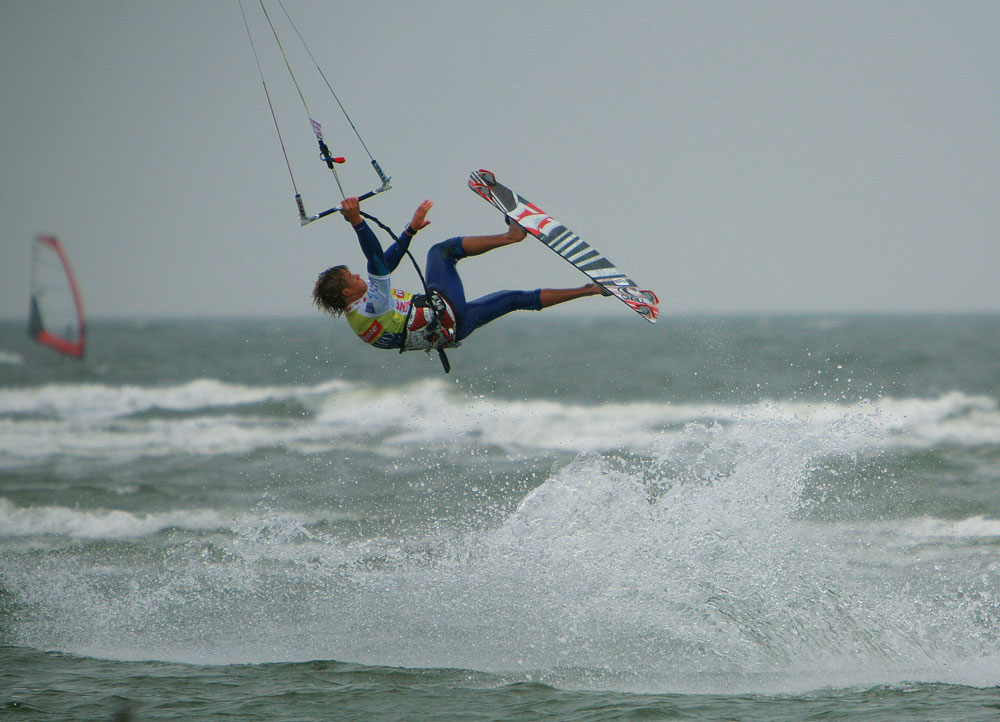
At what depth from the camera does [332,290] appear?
637 centimetres

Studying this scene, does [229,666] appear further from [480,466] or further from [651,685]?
[480,466]

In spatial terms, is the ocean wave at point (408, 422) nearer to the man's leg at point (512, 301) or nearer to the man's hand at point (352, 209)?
the man's leg at point (512, 301)

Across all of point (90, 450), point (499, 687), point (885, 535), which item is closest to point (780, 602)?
point (499, 687)

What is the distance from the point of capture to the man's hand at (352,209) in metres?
5.80

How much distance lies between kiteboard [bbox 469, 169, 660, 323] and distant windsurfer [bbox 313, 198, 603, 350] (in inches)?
5.6

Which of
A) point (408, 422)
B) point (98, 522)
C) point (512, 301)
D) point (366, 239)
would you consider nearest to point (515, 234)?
point (512, 301)

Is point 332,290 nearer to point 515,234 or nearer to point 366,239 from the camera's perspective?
point 366,239

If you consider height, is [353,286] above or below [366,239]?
below

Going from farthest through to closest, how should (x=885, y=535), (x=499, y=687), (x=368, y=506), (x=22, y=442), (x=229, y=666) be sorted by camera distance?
(x=22, y=442) < (x=368, y=506) < (x=885, y=535) < (x=229, y=666) < (x=499, y=687)

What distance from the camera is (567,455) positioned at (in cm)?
1446

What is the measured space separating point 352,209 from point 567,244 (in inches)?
68.6

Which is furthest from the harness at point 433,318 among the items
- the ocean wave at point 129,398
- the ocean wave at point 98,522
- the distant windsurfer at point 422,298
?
the ocean wave at point 129,398

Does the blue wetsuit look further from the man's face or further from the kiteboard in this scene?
the kiteboard

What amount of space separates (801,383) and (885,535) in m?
17.3
